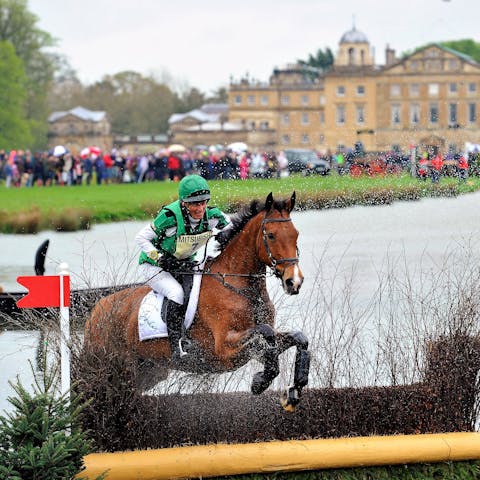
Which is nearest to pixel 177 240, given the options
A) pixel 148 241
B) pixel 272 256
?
pixel 148 241

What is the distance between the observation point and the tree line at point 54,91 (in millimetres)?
95312

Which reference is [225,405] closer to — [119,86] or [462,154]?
[462,154]

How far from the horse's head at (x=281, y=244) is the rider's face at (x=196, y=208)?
0.52m

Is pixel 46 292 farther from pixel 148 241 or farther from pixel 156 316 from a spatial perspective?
pixel 148 241

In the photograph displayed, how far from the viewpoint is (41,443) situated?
7441 millimetres

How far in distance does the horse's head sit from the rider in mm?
595

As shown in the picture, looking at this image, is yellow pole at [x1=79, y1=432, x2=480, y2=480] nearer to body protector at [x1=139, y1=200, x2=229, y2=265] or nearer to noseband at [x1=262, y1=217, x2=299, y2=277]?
noseband at [x1=262, y1=217, x2=299, y2=277]

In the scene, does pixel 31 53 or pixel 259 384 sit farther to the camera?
pixel 31 53

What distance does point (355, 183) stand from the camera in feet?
42.8

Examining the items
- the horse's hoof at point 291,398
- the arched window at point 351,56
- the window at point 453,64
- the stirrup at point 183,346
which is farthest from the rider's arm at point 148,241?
the arched window at point 351,56

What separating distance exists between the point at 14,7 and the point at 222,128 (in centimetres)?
4927

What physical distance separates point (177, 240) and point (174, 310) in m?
0.54

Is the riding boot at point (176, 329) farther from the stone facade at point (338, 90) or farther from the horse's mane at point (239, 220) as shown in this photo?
the stone facade at point (338, 90)

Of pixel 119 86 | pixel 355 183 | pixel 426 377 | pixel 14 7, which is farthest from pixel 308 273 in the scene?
pixel 119 86
